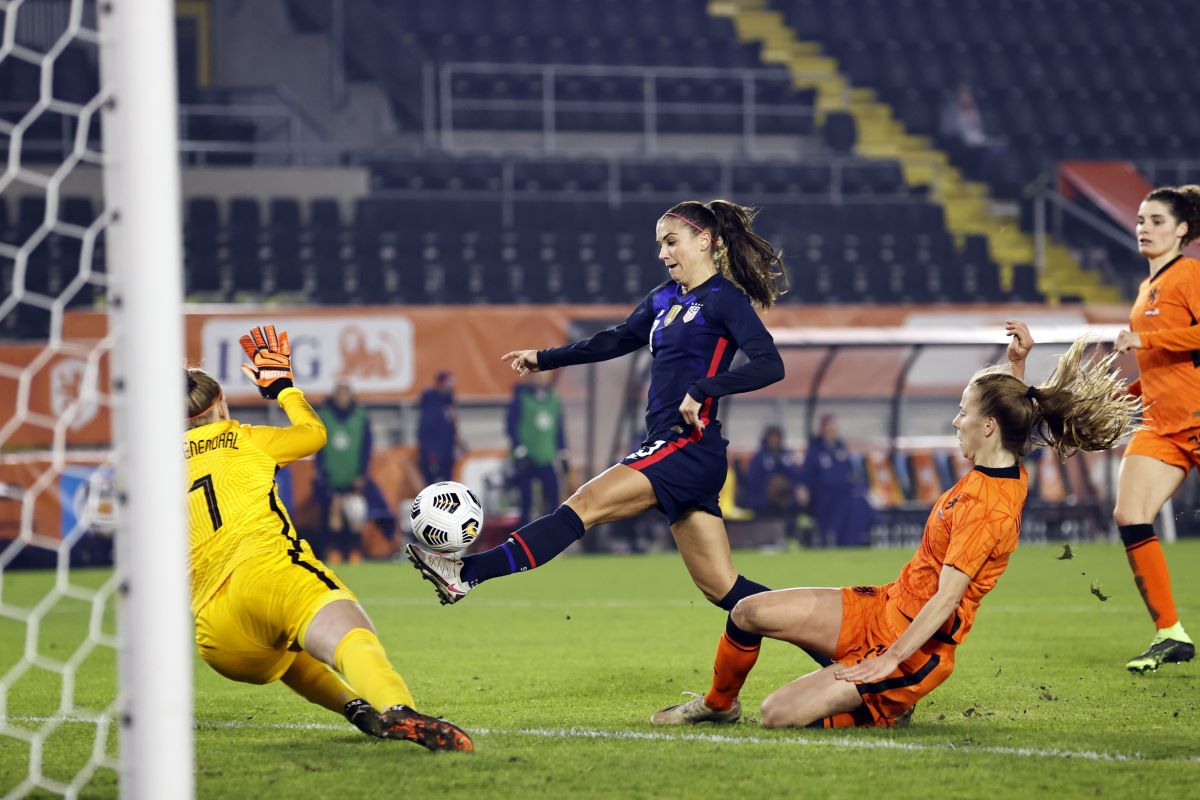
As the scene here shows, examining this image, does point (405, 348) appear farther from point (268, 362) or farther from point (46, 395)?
point (268, 362)

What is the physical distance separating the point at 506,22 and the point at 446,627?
55.0 ft

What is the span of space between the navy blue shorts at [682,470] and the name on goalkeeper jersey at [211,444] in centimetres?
140

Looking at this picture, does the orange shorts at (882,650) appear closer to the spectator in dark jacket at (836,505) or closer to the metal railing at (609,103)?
the spectator in dark jacket at (836,505)

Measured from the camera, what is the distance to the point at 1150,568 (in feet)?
22.2

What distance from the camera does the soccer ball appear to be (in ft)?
16.9

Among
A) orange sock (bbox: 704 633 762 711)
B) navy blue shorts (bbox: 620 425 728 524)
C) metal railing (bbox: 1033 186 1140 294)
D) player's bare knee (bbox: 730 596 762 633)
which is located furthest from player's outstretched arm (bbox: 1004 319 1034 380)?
metal railing (bbox: 1033 186 1140 294)

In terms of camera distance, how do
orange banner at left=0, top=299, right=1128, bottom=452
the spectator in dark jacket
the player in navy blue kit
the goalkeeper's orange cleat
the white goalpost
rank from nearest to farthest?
1. the white goalpost
2. the goalkeeper's orange cleat
3. the player in navy blue kit
4. orange banner at left=0, top=299, right=1128, bottom=452
5. the spectator in dark jacket

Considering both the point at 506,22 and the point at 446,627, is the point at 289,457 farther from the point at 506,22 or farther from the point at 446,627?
the point at 506,22

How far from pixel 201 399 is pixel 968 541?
2419 mm

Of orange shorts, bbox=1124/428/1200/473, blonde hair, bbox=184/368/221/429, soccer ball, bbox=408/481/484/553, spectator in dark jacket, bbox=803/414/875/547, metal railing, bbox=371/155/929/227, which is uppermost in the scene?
metal railing, bbox=371/155/929/227

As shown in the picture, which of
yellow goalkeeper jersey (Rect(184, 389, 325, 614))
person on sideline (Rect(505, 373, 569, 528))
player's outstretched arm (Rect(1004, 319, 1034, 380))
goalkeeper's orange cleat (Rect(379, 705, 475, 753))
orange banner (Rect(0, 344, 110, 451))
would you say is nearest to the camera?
goalkeeper's orange cleat (Rect(379, 705, 475, 753))

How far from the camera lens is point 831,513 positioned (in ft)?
54.6

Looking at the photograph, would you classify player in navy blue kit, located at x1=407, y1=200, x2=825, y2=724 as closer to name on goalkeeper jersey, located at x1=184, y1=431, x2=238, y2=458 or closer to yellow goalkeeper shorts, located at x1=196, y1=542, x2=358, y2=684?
yellow goalkeeper shorts, located at x1=196, y1=542, x2=358, y2=684

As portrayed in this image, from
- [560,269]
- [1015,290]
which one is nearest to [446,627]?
[560,269]
